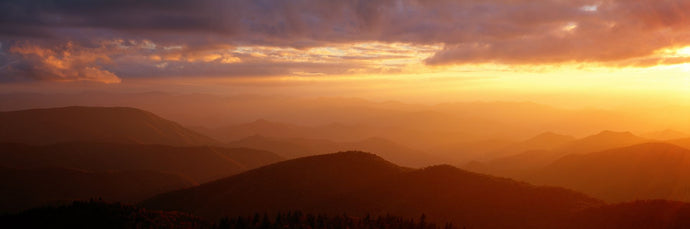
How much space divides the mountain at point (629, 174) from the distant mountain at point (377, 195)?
235 feet

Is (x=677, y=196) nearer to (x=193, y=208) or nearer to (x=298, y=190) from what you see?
(x=298, y=190)

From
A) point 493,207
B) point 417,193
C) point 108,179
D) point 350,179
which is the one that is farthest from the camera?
point 108,179

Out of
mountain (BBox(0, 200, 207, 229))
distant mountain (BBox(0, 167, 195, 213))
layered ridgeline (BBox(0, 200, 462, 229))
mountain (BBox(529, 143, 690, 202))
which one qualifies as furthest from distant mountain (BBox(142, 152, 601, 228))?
mountain (BBox(529, 143, 690, 202))

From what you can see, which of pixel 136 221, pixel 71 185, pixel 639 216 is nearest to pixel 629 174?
pixel 639 216

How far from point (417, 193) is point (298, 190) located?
99.5 ft

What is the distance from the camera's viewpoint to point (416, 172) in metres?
111

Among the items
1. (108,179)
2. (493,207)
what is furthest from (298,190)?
(108,179)

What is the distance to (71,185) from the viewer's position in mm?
155250

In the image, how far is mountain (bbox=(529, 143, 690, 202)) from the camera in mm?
140750

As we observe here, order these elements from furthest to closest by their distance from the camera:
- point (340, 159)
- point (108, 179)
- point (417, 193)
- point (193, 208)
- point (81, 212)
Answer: point (108, 179) < point (340, 159) < point (193, 208) < point (417, 193) < point (81, 212)

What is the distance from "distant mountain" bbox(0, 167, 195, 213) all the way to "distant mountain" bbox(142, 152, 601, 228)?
143ft

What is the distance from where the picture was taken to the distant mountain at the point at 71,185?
142 metres

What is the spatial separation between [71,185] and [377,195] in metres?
118

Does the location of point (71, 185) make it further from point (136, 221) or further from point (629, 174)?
point (629, 174)
